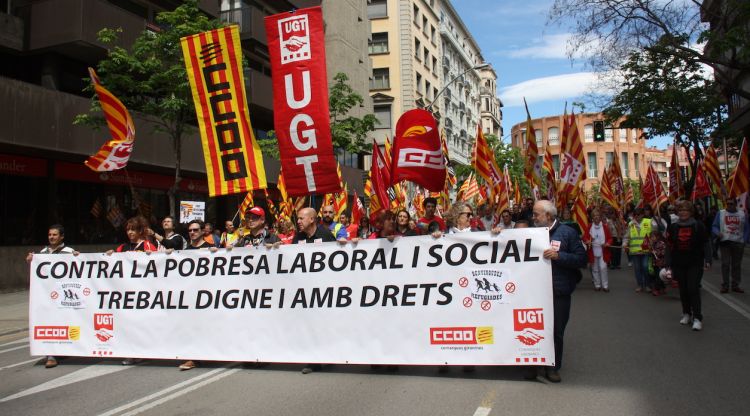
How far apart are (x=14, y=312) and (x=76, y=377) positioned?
24.0 feet

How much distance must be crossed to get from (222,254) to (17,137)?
1146 cm

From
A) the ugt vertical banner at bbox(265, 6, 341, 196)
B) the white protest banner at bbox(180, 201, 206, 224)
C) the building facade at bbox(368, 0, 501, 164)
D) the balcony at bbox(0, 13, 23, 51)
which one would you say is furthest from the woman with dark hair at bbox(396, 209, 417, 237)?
the building facade at bbox(368, 0, 501, 164)

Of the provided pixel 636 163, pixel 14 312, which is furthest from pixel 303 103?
pixel 636 163

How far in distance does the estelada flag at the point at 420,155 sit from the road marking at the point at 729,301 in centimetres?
510

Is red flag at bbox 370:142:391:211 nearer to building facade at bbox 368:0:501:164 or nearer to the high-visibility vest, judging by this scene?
the high-visibility vest

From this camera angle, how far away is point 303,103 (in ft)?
23.0

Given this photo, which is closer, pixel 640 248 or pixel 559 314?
pixel 559 314

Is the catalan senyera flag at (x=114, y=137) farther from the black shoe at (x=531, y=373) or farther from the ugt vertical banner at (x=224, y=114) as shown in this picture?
the black shoe at (x=531, y=373)

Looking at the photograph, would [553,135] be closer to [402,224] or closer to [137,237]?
[402,224]

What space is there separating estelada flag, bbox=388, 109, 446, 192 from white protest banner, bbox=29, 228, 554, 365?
2.09 meters

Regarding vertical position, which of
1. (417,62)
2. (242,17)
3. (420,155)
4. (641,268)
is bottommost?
(641,268)

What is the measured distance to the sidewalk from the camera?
33.9 ft

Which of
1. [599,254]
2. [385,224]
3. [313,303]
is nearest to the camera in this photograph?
[313,303]

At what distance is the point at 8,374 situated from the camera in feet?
22.3
